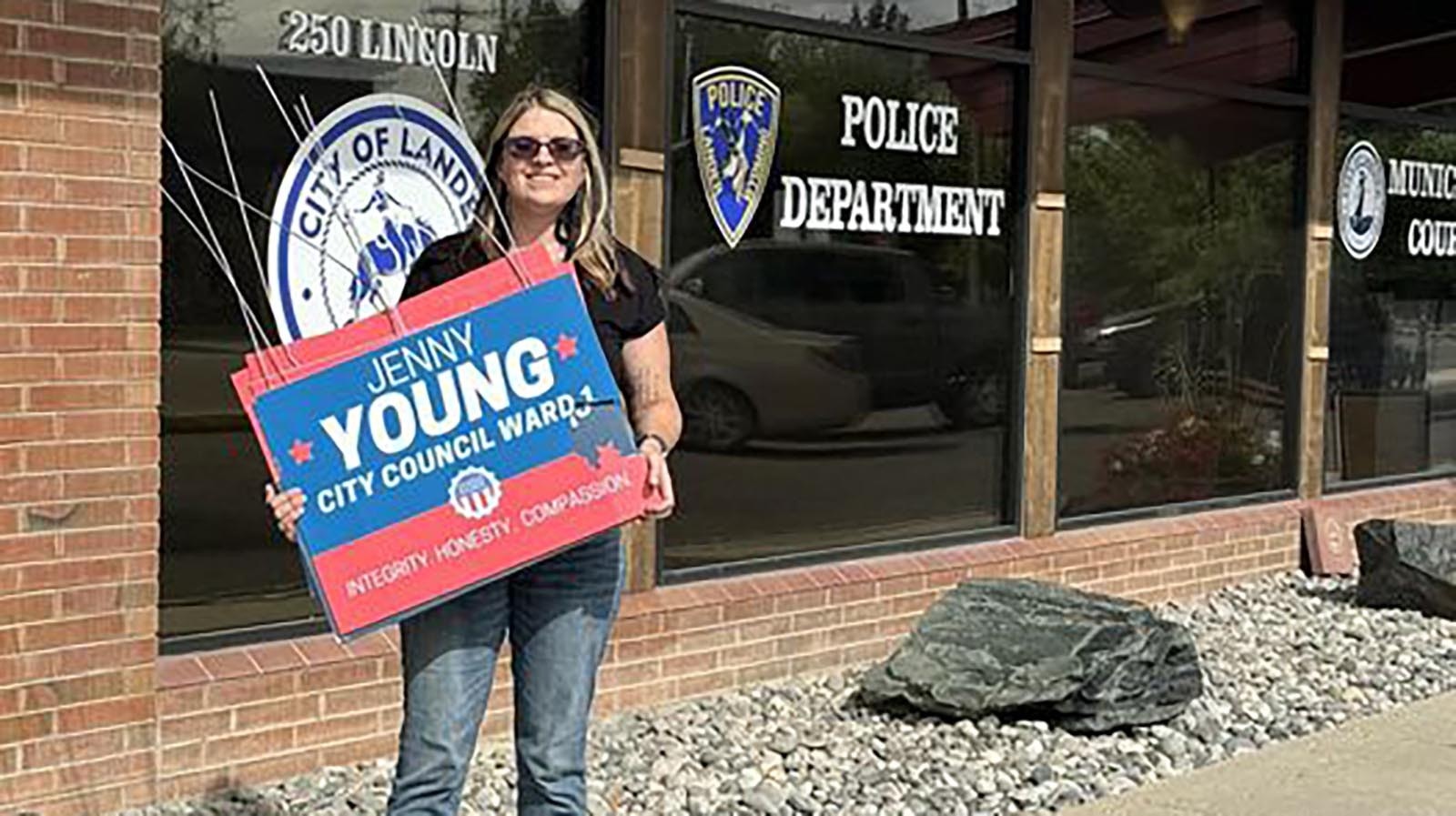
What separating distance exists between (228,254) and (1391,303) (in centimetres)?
693

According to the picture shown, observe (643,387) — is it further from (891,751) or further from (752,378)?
(752,378)

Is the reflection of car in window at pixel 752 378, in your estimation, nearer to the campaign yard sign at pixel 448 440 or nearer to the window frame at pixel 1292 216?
the window frame at pixel 1292 216

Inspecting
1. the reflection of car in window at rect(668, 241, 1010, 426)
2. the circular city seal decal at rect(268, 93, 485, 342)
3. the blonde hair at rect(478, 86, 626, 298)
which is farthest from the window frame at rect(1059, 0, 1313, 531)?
the blonde hair at rect(478, 86, 626, 298)

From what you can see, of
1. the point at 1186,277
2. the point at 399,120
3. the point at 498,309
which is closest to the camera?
the point at 498,309

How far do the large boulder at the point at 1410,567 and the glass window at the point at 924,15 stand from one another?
283cm

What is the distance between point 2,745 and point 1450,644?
5.74m

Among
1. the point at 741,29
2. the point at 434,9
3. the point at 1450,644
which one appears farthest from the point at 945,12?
the point at 1450,644

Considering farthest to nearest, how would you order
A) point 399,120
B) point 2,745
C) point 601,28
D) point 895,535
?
point 895,535, point 601,28, point 399,120, point 2,745

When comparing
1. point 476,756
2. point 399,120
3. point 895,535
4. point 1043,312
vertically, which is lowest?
point 476,756

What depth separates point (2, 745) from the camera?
476cm

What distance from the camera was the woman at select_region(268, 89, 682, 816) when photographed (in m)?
3.50

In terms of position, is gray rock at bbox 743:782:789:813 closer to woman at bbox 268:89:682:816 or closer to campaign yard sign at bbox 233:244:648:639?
woman at bbox 268:89:682:816

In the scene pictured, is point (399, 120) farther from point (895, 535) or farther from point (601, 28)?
point (895, 535)

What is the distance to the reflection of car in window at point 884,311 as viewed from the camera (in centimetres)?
678
